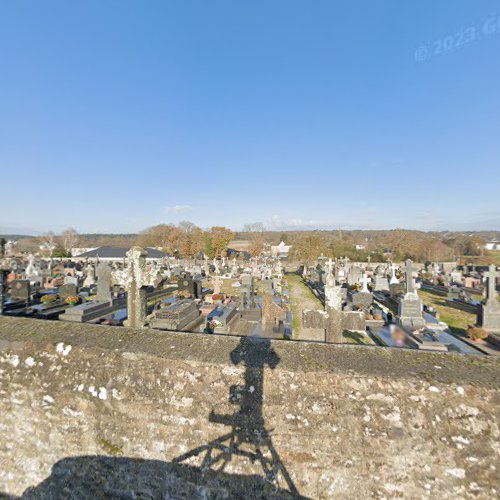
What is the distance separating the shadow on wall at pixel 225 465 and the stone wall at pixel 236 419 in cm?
1

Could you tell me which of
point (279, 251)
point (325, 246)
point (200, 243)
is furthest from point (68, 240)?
point (325, 246)

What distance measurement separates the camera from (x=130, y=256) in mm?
5980

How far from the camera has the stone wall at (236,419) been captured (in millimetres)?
2463

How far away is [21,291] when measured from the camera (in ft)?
47.2

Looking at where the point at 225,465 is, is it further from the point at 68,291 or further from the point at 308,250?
the point at 308,250

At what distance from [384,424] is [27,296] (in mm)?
16879

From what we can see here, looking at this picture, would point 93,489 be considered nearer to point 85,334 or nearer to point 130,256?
point 85,334

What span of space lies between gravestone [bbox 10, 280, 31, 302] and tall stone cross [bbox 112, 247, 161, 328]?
1142cm

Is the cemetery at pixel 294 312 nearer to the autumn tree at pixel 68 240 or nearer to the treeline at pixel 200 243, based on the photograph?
the treeline at pixel 200 243

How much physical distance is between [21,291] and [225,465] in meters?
16.2

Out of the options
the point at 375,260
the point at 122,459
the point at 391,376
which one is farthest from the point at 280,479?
the point at 375,260

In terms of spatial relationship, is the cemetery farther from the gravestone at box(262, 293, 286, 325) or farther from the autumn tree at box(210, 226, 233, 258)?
the autumn tree at box(210, 226, 233, 258)

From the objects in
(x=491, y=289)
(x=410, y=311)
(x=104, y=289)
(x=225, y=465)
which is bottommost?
(x=410, y=311)

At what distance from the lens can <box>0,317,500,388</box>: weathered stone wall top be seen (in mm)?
2588
